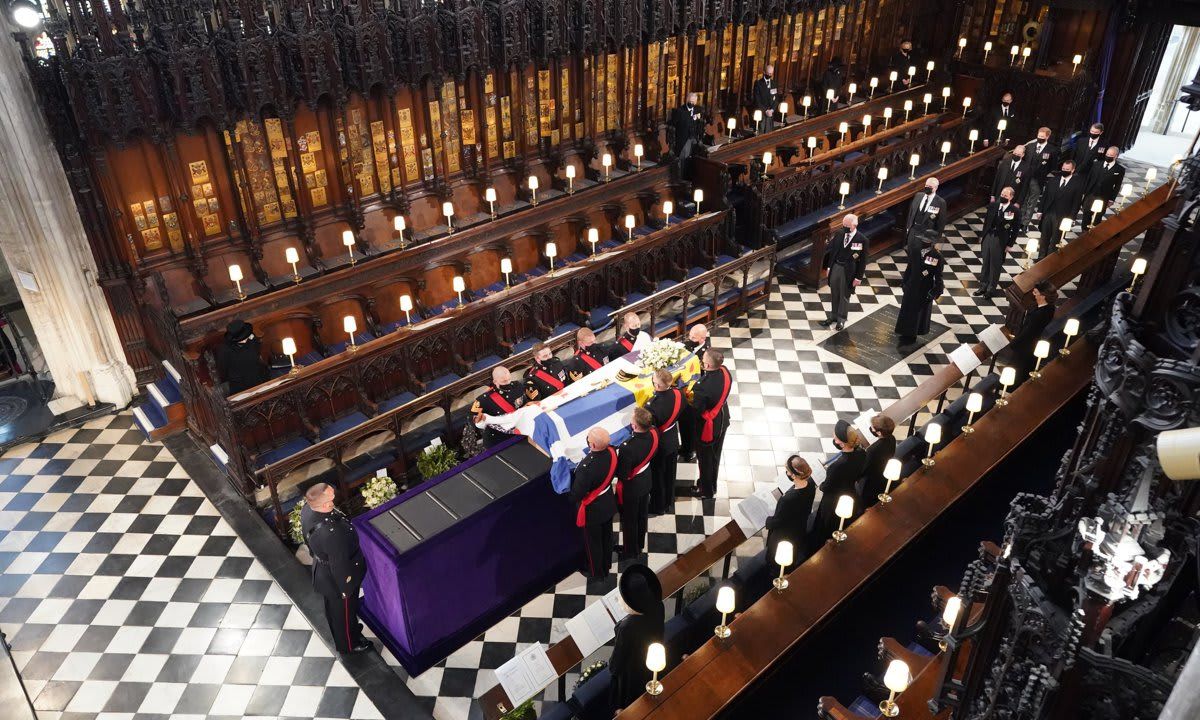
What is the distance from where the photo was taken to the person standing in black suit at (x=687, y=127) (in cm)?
A: 1384

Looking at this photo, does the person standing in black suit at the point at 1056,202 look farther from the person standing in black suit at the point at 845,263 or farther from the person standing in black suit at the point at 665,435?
the person standing in black suit at the point at 665,435

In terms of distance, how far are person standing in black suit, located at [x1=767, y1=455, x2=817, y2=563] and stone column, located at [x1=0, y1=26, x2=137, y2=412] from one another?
8.53 m

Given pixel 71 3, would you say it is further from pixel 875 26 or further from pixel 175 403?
pixel 875 26

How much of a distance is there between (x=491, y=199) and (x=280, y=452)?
4940 mm

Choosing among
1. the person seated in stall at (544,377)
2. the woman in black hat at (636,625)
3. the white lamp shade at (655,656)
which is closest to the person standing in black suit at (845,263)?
the person seated in stall at (544,377)

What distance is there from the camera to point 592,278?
11734mm

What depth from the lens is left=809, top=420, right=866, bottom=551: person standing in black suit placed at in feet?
24.6

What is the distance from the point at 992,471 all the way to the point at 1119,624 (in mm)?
5642

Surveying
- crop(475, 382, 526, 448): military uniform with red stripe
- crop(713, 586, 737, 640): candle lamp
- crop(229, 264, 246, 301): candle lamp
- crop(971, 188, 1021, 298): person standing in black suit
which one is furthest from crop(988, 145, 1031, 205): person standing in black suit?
crop(229, 264, 246, 301): candle lamp

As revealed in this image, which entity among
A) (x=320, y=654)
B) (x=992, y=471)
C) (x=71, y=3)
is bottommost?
(x=320, y=654)

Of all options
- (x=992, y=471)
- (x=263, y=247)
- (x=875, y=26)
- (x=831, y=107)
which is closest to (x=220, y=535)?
(x=263, y=247)

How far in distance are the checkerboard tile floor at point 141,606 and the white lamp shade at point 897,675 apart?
426 centimetres

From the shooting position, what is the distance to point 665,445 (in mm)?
8727

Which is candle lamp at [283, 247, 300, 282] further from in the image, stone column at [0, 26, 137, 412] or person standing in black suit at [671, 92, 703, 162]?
person standing in black suit at [671, 92, 703, 162]
